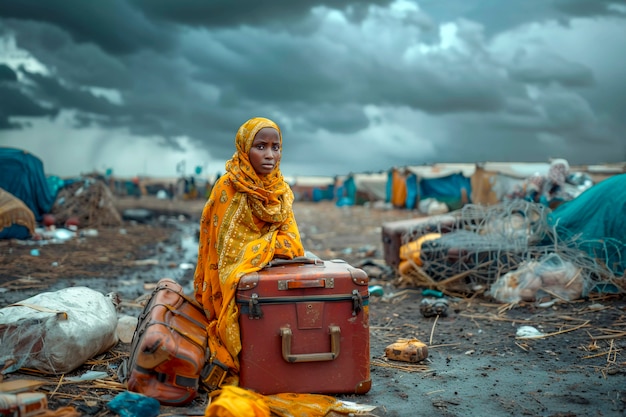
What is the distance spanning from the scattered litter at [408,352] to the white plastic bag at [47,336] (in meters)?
2.31

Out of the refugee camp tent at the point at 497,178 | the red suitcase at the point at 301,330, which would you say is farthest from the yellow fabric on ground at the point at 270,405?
the refugee camp tent at the point at 497,178

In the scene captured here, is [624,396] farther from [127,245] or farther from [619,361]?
[127,245]

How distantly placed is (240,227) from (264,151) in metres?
0.58

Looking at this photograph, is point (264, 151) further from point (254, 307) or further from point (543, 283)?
point (543, 283)

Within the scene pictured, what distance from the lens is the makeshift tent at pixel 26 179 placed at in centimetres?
1423

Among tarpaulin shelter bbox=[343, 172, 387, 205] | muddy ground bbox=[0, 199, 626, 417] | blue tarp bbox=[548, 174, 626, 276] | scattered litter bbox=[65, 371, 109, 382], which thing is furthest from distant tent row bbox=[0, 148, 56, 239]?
tarpaulin shelter bbox=[343, 172, 387, 205]

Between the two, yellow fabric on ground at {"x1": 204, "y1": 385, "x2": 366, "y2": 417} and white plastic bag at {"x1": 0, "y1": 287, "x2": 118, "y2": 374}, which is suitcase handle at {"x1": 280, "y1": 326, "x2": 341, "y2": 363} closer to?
yellow fabric on ground at {"x1": 204, "y1": 385, "x2": 366, "y2": 417}

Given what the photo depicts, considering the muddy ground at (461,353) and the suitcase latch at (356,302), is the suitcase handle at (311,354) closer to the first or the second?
the suitcase latch at (356,302)

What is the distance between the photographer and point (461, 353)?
462 centimetres

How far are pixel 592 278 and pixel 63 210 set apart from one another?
46.9 feet

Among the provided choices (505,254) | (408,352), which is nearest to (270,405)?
(408,352)

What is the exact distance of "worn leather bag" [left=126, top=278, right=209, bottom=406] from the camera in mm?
3174

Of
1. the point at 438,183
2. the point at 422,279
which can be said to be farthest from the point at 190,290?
the point at 438,183

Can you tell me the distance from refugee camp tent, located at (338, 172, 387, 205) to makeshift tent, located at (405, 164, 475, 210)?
4705 mm
